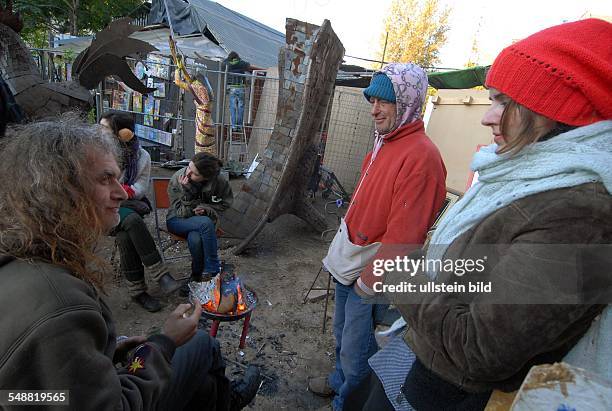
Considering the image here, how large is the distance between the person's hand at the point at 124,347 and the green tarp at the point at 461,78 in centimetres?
636

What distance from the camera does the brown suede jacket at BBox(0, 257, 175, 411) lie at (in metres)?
0.93

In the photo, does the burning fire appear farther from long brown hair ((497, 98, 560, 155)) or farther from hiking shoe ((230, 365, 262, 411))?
long brown hair ((497, 98, 560, 155))

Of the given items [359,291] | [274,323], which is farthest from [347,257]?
[274,323]

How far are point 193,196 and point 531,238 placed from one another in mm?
3589

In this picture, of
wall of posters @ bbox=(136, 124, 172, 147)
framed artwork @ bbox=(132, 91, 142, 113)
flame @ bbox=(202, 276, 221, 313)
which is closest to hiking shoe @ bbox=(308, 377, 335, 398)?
flame @ bbox=(202, 276, 221, 313)

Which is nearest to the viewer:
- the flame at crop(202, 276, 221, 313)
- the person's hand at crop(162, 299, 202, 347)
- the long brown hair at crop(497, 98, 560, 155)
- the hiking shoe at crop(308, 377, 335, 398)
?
the long brown hair at crop(497, 98, 560, 155)

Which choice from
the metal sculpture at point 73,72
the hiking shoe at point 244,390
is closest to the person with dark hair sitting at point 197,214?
the metal sculpture at point 73,72

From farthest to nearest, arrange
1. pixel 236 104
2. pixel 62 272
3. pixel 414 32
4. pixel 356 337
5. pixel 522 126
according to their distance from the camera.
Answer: pixel 414 32, pixel 236 104, pixel 356 337, pixel 62 272, pixel 522 126

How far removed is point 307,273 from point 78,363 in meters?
3.64

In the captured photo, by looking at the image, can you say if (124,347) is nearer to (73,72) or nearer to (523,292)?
(523,292)

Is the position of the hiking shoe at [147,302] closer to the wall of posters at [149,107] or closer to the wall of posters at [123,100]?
the wall of posters at [149,107]

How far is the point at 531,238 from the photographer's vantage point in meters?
0.77

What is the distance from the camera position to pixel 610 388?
674 mm

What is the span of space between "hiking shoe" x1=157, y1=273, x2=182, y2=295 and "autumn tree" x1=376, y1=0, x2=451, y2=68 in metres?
21.3
